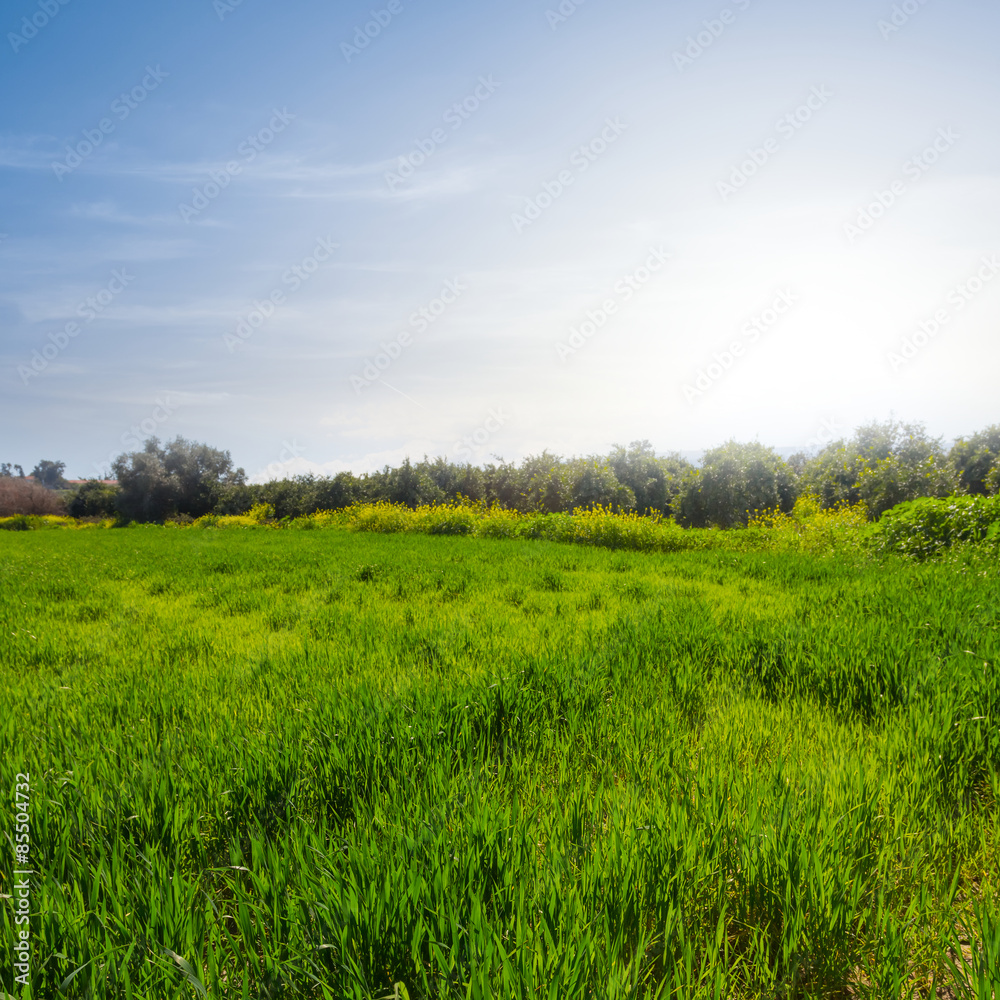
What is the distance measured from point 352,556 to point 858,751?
9.36m

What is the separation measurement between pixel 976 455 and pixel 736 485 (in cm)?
1408

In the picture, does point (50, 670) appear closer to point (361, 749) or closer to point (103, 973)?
point (361, 749)

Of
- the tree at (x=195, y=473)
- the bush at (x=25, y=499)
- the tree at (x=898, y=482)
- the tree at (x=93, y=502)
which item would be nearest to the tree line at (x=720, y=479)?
the tree at (x=898, y=482)

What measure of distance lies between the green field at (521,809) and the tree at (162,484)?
154ft

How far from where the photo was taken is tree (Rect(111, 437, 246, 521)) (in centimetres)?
4494

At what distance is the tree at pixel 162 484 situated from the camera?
147 ft

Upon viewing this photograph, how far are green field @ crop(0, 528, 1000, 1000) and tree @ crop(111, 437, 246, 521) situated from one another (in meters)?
47.1


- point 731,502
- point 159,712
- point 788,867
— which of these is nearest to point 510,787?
point 788,867

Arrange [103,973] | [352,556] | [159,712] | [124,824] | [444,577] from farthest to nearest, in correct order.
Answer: [352,556], [444,577], [159,712], [124,824], [103,973]

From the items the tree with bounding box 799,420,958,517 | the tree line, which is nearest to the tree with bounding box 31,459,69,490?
the tree line

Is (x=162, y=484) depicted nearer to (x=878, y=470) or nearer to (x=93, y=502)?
(x=93, y=502)

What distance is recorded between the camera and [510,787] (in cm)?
211

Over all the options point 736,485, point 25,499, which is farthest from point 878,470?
point 25,499

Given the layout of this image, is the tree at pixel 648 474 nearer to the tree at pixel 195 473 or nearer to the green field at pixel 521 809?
the green field at pixel 521 809
